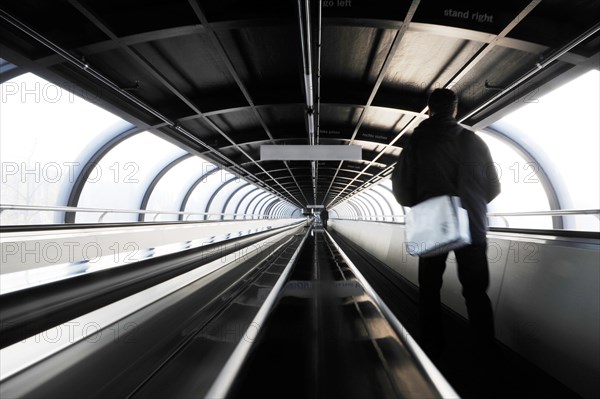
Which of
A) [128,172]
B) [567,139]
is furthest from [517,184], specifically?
[128,172]

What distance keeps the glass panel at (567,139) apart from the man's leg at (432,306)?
682 centimetres

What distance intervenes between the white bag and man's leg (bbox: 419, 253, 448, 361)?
0.17 meters

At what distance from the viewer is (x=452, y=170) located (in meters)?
2.09

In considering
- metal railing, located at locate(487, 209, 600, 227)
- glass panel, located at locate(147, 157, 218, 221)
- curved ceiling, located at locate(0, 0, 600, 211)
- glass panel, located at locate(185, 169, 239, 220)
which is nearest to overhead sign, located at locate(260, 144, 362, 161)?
curved ceiling, located at locate(0, 0, 600, 211)

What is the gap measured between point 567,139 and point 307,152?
6.93 meters

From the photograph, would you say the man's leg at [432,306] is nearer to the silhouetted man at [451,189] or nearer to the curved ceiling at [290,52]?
the silhouetted man at [451,189]

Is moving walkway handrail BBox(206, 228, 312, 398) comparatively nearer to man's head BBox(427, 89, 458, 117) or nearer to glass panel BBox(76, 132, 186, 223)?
man's head BBox(427, 89, 458, 117)

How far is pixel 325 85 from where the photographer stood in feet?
23.9

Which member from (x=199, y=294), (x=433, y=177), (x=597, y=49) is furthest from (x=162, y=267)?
(x=597, y=49)

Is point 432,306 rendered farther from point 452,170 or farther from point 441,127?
point 441,127

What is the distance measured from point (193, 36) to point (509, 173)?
8.49 m

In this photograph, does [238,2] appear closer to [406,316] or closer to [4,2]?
[4,2]

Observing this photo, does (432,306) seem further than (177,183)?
No

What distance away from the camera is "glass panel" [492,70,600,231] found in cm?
744
